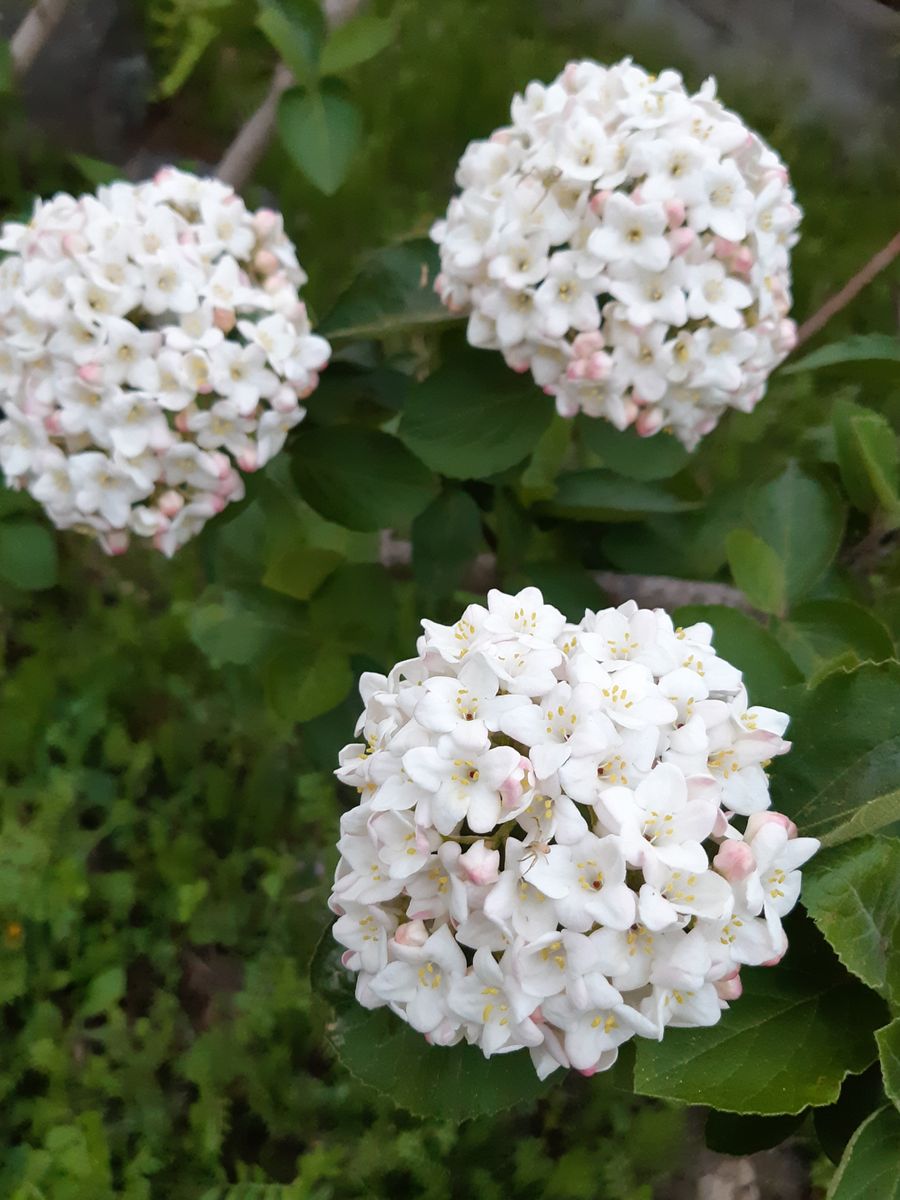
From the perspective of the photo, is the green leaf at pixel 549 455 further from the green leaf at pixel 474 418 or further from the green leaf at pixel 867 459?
the green leaf at pixel 867 459

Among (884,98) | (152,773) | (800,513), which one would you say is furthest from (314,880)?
(884,98)

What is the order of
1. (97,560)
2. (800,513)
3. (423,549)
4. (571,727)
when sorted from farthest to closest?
(97,560), (423,549), (800,513), (571,727)

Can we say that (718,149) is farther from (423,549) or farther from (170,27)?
(170,27)

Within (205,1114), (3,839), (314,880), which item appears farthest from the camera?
(314,880)

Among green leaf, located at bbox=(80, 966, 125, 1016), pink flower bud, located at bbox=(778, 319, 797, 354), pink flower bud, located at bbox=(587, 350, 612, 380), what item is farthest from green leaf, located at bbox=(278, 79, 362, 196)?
green leaf, located at bbox=(80, 966, 125, 1016)

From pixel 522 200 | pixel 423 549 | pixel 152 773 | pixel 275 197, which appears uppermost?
pixel 522 200

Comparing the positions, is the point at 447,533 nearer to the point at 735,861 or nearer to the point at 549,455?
the point at 549,455

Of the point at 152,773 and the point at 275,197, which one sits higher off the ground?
the point at 275,197

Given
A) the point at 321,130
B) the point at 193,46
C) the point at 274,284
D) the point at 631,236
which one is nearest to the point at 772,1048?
the point at 631,236

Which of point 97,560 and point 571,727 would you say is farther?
point 97,560
